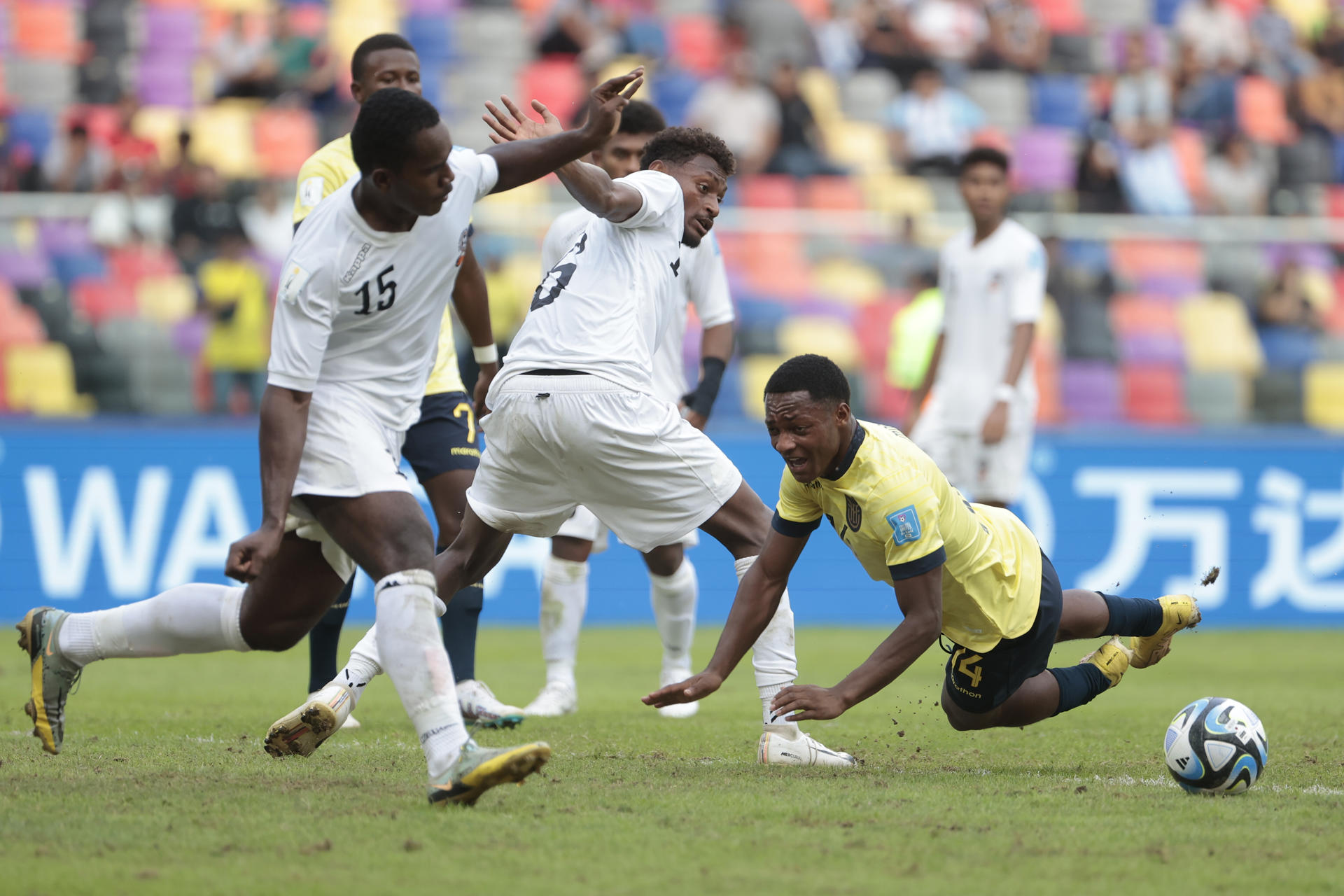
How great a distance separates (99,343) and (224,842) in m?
8.54

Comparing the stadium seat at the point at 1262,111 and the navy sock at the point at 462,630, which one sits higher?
the stadium seat at the point at 1262,111

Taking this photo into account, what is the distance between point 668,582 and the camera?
6938 millimetres

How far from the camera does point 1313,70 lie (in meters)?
17.4

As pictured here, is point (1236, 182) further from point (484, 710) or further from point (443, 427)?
point (484, 710)

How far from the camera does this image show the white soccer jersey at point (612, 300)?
5.13 meters

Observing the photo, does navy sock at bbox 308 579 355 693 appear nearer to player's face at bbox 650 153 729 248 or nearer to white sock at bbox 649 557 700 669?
white sock at bbox 649 557 700 669

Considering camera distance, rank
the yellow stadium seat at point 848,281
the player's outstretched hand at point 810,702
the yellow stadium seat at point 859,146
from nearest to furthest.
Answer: the player's outstretched hand at point 810,702 < the yellow stadium seat at point 848,281 < the yellow stadium seat at point 859,146

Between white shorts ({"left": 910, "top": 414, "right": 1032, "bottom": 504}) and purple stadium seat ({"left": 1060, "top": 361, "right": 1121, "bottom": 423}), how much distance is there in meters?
4.30

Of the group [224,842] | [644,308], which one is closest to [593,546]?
[644,308]

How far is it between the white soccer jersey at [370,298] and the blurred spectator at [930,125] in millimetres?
11352

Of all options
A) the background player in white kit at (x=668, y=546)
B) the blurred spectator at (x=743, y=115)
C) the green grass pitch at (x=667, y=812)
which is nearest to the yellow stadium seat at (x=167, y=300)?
the green grass pitch at (x=667, y=812)

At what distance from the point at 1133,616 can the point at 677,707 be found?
A: 219 centimetres

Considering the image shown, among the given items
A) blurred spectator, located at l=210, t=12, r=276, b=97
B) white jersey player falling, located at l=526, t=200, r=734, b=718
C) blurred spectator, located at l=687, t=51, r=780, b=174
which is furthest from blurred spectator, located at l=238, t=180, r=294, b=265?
white jersey player falling, located at l=526, t=200, r=734, b=718

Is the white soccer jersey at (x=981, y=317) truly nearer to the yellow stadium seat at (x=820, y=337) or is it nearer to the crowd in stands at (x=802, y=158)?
the crowd in stands at (x=802, y=158)
